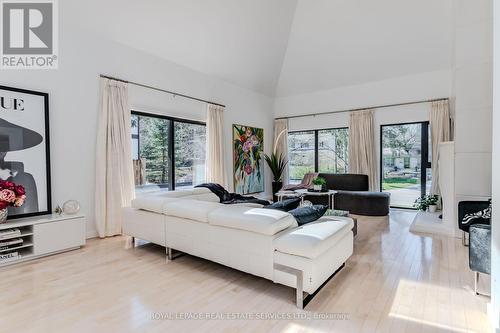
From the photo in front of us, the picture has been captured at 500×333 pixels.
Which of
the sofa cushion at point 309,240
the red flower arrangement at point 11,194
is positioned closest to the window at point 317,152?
the sofa cushion at point 309,240

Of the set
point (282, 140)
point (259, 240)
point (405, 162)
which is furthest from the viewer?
point (282, 140)

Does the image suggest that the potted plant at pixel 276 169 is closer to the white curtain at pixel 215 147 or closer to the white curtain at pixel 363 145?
the white curtain at pixel 215 147

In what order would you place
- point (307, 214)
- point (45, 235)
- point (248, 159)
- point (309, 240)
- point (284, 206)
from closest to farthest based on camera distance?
point (309, 240), point (307, 214), point (284, 206), point (45, 235), point (248, 159)

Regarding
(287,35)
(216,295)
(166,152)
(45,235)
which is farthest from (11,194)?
(287,35)

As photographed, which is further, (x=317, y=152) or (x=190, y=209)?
(x=317, y=152)

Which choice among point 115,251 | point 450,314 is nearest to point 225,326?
point 450,314

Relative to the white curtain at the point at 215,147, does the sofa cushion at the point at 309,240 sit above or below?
below

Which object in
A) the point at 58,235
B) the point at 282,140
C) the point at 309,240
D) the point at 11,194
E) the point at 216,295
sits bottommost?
the point at 216,295

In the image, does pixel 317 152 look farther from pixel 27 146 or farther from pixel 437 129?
pixel 27 146

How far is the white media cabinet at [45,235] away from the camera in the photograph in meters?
3.00

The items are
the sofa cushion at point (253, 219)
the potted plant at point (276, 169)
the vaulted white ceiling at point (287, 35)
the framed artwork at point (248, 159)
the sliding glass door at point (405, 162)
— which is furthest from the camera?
the potted plant at point (276, 169)

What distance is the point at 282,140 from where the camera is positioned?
770cm

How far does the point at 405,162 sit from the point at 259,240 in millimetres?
5304

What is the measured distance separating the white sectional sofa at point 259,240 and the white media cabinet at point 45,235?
1132 millimetres
